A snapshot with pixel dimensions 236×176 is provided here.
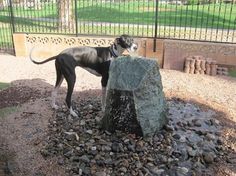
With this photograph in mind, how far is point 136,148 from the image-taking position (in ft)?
17.5

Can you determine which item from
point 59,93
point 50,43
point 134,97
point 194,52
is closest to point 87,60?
point 134,97

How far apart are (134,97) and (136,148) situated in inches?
30.7

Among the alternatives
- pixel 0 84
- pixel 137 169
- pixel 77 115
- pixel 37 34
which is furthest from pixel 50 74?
pixel 137 169

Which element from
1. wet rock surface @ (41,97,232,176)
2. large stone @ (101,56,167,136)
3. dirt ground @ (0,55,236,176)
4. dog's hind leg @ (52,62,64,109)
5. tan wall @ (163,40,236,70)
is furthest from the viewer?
tan wall @ (163,40,236,70)

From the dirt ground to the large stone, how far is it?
124cm

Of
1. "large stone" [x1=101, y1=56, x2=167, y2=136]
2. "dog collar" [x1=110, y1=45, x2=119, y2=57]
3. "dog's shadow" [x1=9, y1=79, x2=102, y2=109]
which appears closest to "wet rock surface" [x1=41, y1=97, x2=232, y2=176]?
"large stone" [x1=101, y1=56, x2=167, y2=136]

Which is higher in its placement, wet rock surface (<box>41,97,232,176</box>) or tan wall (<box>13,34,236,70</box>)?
tan wall (<box>13,34,236,70</box>)

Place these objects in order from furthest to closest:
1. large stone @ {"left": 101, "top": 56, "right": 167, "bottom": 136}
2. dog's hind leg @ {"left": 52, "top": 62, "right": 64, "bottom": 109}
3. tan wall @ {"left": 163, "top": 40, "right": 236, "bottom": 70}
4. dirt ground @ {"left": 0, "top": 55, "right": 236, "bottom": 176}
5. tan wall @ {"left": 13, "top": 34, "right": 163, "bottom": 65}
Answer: tan wall @ {"left": 13, "top": 34, "right": 163, "bottom": 65} → tan wall @ {"left": 163, "top": 40, "right": 236, "bottom": 70} → dog's hind leg @ {"left": 52, "top": 62, "right": 64, "bottom": 109} → large stone @ {"left": 101, "top": 56, "right": 167, "bottom": 136} → dirt ground @ {"left": 0, "top": 55, "right": 236, "bottom": 176}

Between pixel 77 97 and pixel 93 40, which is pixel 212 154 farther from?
pixel 93 40

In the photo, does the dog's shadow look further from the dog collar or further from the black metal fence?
the black metal fence

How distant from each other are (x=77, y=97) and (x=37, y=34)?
438cm

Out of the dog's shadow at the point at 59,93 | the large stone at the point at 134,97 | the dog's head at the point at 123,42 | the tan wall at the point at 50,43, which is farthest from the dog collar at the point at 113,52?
the tan wall at the point at 50,43

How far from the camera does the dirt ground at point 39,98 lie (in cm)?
528

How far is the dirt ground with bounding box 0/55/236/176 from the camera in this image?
5282mm
